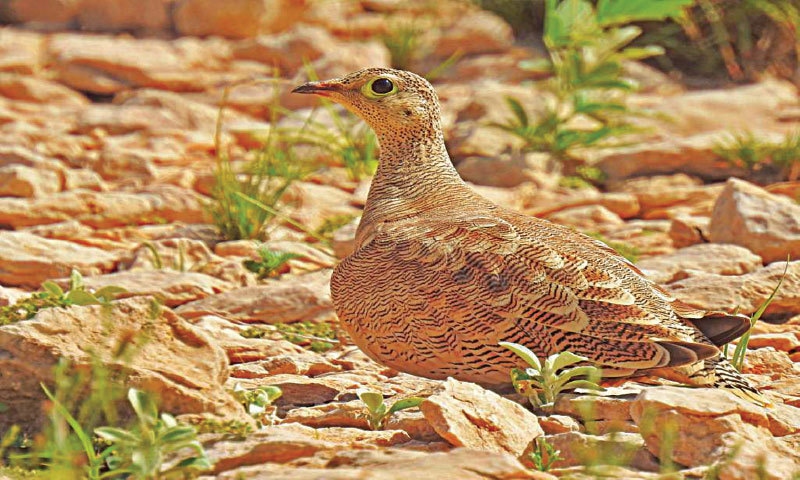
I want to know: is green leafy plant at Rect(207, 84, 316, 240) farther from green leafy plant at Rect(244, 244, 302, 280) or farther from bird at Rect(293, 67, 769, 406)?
bird at Rect(293, 67, 769, 406)

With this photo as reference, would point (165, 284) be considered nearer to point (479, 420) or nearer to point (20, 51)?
point (479, 420)

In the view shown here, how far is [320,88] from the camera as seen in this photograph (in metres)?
5.55

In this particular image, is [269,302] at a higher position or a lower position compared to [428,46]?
lower

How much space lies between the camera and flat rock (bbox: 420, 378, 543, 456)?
3.51 metres

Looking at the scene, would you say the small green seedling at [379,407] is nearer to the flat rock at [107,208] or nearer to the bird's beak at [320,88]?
the bird's beak at [320,88]

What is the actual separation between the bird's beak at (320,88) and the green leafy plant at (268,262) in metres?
1.31

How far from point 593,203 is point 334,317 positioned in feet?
10.3

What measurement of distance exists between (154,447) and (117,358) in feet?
1.61

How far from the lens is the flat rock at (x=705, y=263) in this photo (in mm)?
6254

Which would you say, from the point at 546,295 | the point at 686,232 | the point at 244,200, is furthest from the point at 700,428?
the point at 244,200

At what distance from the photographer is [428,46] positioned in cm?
1196

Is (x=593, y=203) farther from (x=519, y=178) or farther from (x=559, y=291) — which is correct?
(x=559, y=291)

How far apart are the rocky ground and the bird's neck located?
733 millimetres

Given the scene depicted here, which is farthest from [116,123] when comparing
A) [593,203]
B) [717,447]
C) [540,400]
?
[717,447]
